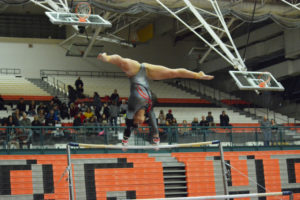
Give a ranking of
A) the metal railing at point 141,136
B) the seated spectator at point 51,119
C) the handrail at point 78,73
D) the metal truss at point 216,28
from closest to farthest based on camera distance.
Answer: the metal railing at point 141,136
the metal truss at point 216,28
the seated spectator at point 51,119
the handrail at point 78,73

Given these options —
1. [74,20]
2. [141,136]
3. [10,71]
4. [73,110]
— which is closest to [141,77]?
[74,20]

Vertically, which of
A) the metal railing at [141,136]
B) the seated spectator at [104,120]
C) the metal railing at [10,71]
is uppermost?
the metal railing at [10,71]

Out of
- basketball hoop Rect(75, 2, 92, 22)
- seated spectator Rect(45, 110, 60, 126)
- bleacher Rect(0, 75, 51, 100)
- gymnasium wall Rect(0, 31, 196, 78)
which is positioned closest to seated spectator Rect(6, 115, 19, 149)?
seated spectator Rect(45, 110, 60, 126)

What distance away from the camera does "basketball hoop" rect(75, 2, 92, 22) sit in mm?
21444

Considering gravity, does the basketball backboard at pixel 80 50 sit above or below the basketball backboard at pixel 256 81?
above

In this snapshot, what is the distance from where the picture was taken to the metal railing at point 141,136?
775 inches

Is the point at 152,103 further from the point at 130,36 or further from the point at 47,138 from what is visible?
the point at 130,36

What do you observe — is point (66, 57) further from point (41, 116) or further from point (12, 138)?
point (12, 138)

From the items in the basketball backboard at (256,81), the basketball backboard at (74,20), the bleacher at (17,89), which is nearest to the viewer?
the basketball backboard at (74,20)

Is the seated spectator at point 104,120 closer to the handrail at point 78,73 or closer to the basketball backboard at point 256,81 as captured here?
the basketball backboard at point 256,81

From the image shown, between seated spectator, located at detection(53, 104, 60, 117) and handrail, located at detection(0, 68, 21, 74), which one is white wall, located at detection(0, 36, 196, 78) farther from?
seated spectator, located at detection(53, 104, 60, 117)

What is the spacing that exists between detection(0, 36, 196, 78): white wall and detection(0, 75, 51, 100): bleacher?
8.66 ft

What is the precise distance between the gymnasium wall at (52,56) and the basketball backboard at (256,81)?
63.1 ft

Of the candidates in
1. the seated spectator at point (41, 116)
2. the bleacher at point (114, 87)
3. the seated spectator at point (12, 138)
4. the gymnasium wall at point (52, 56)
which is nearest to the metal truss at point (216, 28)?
the seated spectator at point (41, 116)
